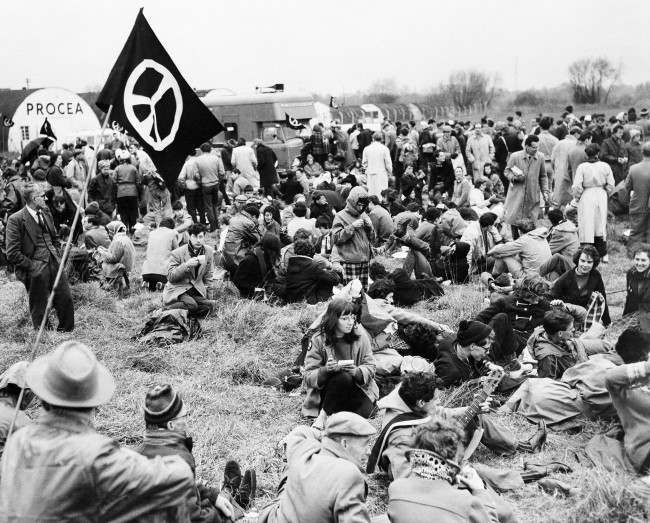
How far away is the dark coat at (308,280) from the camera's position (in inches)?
360

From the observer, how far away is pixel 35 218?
802 centimetres

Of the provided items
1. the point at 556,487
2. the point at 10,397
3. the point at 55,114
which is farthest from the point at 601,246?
the point at 55,114

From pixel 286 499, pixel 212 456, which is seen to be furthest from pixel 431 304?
pixel 286 499

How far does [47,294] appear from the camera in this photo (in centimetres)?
827

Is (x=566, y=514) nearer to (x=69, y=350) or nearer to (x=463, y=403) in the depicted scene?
(x=463, y=403)

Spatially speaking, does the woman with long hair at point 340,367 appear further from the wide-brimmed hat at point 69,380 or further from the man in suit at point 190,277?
the wide-brimmed hat at point 69,380

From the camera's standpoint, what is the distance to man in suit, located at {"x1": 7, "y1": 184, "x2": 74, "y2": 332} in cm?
796

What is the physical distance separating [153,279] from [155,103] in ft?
15.0

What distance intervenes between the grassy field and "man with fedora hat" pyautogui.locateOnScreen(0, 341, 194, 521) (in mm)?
2245

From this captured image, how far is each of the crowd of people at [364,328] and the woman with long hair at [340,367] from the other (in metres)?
0.02

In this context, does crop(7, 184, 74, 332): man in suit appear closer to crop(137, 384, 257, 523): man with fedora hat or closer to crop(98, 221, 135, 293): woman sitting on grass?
crop(98, 221, 135, 293): woman sitting on grass

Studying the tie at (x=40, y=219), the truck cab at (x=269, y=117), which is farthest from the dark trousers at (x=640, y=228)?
the truck cab at (x=269, y=117)

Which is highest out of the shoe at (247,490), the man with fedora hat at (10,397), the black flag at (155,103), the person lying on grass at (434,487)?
the black flag at (155,103)

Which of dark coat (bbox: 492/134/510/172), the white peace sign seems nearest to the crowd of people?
dark coat (bbox: 492/134/510/172)
